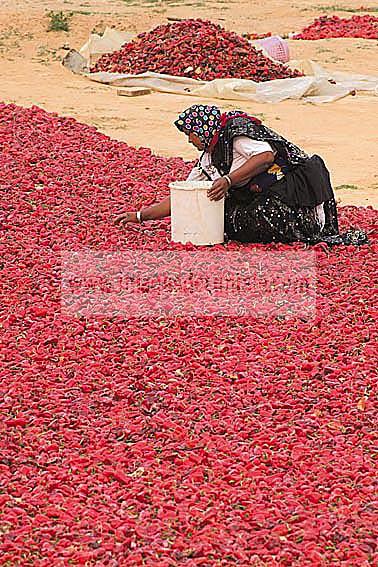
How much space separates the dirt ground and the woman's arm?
6.26 ft

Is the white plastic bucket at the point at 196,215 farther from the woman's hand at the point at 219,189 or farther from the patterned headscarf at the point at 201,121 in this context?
the patterned headscarf at the point at 201,121

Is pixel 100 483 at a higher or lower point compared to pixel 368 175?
higher

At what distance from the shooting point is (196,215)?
6.43 metres

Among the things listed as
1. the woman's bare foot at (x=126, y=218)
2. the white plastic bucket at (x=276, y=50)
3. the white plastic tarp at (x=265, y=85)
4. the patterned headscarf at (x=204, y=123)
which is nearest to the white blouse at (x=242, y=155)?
the patterned headscarf at (x=204, y=123)

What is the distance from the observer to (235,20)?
866 inches

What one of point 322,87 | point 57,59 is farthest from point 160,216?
point 57,59

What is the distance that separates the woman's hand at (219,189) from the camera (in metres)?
6.33

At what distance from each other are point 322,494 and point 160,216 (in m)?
3.30

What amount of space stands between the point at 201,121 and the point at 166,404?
8.11 feet

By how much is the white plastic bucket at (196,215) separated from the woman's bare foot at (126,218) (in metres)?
0.33

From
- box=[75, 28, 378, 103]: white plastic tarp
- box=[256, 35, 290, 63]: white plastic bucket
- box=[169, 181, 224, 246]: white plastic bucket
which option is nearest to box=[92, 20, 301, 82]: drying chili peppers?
box=[75, 28, 378, 103]: white plastic tarp

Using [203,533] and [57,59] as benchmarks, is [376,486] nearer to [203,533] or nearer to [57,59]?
[203,533]

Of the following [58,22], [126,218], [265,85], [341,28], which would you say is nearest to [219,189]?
[126,218]

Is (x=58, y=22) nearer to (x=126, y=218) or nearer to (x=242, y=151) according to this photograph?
(x=126, y=218)
